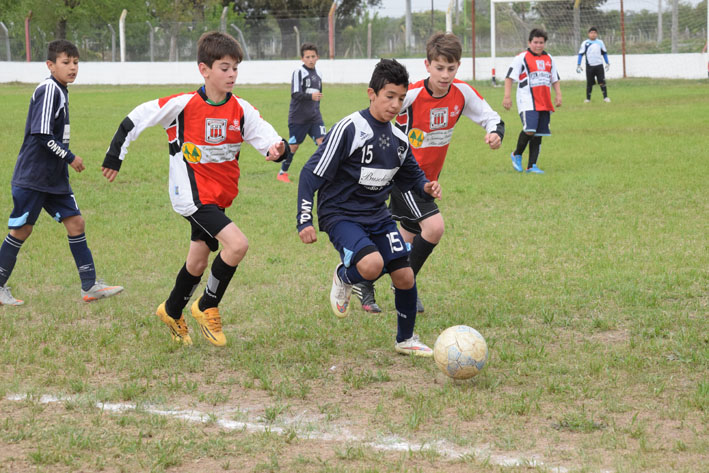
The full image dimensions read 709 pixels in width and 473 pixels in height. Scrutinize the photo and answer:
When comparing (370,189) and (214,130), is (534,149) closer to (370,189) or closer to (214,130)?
(370,189)

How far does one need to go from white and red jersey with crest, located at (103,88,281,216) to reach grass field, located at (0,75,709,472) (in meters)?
1.00

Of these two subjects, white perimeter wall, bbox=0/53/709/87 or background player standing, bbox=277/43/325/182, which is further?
white perimeter wall, bbox=0/53/709/87

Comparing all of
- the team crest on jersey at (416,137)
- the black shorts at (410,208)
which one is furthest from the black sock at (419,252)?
the team crest on jersey at (416,137)

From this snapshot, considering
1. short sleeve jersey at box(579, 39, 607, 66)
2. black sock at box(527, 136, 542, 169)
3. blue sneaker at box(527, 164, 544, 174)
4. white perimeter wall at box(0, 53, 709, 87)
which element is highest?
white perimeter wall at box(0, 53, 709, 87)

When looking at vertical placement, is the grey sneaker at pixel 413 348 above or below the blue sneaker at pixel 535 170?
below

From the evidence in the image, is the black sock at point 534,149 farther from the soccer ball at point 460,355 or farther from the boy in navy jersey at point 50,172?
the soccer ball at point 460,355

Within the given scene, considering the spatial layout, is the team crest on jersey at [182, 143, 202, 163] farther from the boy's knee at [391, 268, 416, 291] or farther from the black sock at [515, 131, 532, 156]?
the black sock at [515, 131, 532, 156]

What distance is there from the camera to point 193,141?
505cm

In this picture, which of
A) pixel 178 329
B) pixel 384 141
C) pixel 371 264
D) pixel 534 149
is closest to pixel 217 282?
pixel 178 329

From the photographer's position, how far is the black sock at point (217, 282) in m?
5.18

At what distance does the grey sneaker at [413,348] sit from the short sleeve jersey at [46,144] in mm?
2937

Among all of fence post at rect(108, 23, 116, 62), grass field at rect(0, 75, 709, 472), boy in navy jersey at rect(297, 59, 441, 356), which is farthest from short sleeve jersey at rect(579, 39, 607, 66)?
fence post at rect(108, 23, 116, 62)

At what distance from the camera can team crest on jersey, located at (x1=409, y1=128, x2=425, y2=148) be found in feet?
19.9

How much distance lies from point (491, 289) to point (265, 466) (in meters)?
3.32
